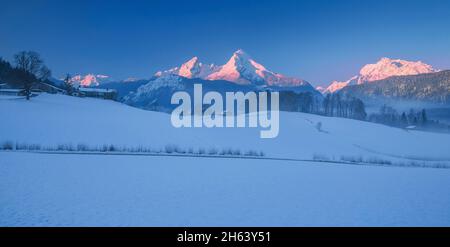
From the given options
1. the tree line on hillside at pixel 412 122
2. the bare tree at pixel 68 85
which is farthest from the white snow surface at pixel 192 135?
the tree line on hillside at pixel 412 122

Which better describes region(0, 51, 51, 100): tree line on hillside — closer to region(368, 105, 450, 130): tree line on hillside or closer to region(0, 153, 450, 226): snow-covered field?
region(0, 153, 450, 226): snow-covered field

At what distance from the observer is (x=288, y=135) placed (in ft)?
202

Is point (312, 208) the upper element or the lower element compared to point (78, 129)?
lower

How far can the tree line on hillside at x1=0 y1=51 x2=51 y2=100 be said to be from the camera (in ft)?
242

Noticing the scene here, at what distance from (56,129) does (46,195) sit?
117ft

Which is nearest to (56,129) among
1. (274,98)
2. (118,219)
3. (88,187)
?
(88,187)

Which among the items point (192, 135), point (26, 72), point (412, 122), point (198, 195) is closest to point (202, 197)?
point (198, 195)

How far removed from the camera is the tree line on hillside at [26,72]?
73825mm

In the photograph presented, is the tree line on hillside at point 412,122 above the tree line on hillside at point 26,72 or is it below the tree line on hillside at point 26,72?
below

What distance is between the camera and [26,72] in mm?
74875

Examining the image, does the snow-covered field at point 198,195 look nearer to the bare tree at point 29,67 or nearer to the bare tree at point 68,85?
the bare tree at point 29,67

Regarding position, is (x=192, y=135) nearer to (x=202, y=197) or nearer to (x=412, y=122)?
(x=202, y=197)

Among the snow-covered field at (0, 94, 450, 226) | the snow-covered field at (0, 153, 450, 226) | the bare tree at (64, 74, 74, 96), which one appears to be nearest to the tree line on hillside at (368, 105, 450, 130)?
the snow-covered field at (0, 94, 450, 226)

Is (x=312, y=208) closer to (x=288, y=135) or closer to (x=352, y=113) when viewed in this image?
(x=288, y=135)
